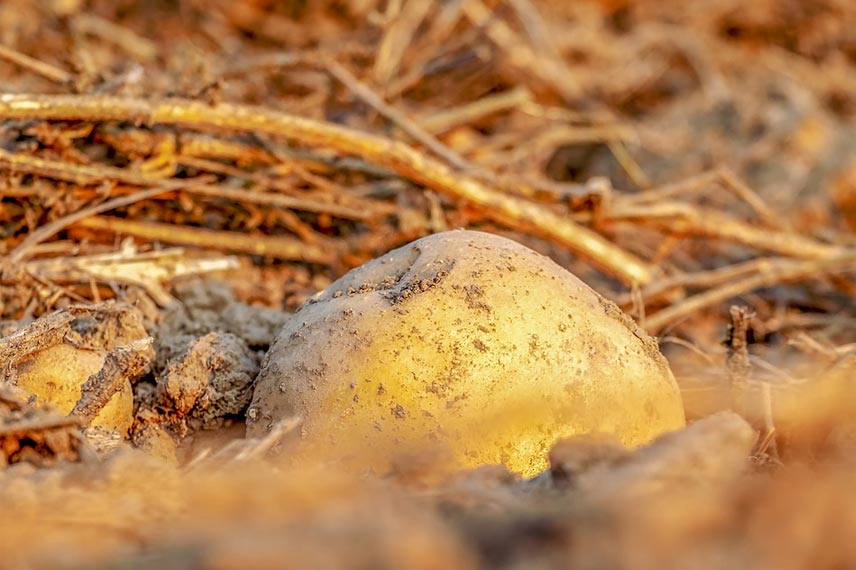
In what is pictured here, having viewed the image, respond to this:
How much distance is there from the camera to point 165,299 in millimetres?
2453

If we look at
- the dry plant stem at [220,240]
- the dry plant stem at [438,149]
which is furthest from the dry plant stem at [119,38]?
the dry plant stem at [220,240]

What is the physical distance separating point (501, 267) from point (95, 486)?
862mm

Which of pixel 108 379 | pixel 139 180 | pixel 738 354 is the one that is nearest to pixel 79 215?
pixel 139 180

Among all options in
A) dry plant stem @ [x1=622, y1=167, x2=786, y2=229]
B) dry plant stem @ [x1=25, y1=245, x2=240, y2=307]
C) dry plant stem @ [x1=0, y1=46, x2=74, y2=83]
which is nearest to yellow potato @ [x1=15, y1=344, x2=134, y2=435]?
dry plant stem @ [x1=25, y1=245, x2=240, y2=307]

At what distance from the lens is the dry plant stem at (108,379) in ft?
5.91

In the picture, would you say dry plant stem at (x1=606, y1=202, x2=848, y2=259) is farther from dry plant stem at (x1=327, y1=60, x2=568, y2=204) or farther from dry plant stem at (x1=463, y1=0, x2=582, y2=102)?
dry plant stem at (x1=463, y1=0, x2=582, y2=102)

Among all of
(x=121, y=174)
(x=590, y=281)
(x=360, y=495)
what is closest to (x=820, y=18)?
(x=590, y=281)

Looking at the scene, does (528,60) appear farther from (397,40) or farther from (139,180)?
(139,180)

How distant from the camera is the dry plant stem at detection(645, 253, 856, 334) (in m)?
3.01

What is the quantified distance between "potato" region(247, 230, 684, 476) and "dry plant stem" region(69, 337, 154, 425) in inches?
9.1

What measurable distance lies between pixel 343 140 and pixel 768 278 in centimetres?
147

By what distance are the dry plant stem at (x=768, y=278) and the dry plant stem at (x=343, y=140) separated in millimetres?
143

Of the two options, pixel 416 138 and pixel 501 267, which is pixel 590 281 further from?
pixel 501 267

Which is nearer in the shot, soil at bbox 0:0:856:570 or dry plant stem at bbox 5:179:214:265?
Answer: soil at bbox 0:0:856:570
